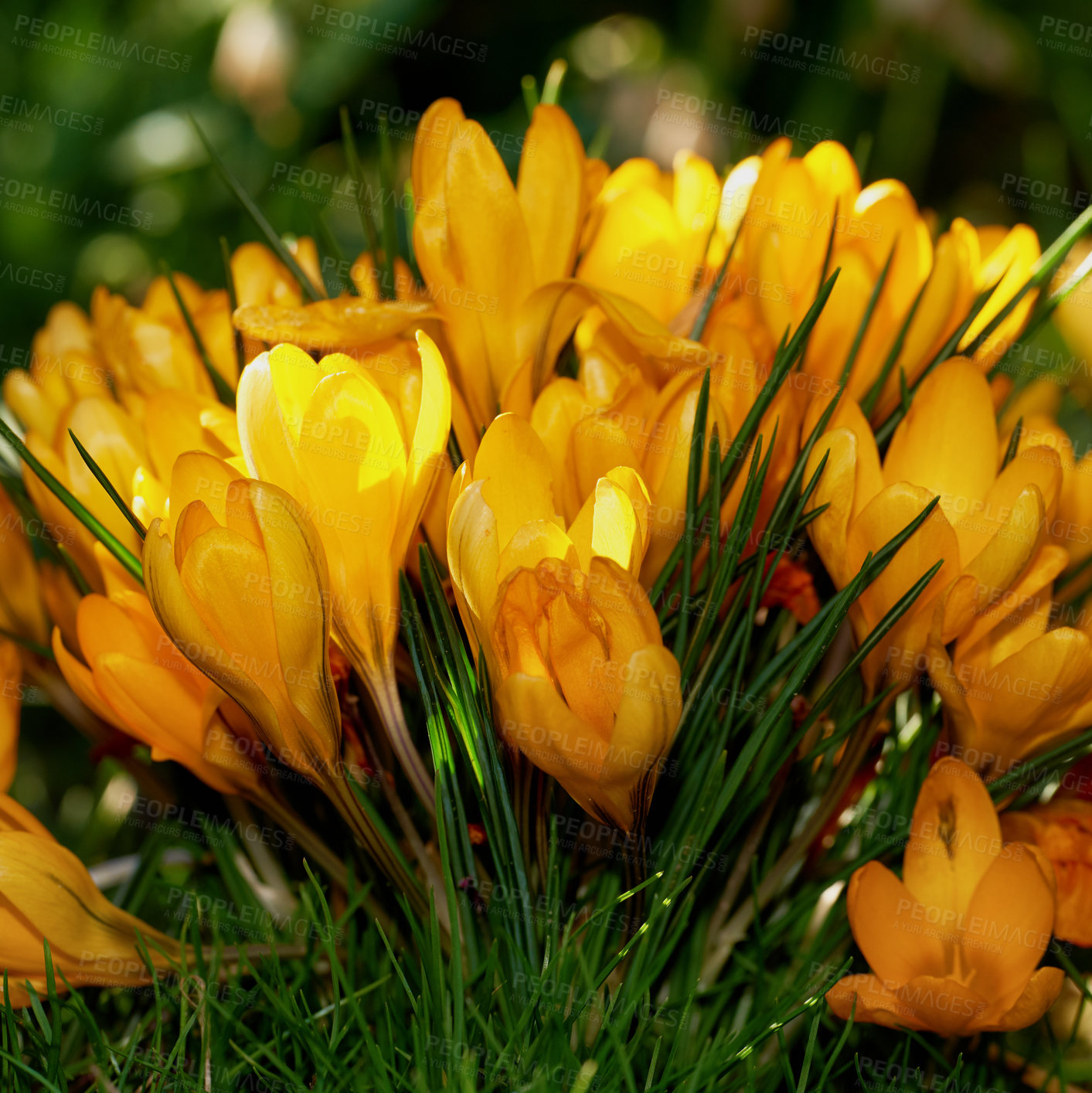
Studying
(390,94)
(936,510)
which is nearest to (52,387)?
(936,510)

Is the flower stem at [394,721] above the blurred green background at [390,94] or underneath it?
underneath

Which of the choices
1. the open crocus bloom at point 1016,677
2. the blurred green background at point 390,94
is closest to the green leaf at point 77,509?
the open crocus bloom at point 1016,677

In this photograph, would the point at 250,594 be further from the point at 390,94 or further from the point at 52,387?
the point at 390,94

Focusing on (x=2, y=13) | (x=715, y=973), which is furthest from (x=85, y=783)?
(x=2, y=13)

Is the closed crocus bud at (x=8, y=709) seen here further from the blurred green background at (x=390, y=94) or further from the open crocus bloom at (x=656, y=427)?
the blurred green background at (x=390, y=94)

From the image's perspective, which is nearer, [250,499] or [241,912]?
[250,499]

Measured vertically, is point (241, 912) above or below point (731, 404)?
below

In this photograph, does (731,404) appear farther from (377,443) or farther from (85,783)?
(85,783)

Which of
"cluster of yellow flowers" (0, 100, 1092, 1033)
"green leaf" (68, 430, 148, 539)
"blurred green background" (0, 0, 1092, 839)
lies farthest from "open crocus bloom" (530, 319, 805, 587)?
"blurred green background" (0, 0, 1092, 839)
